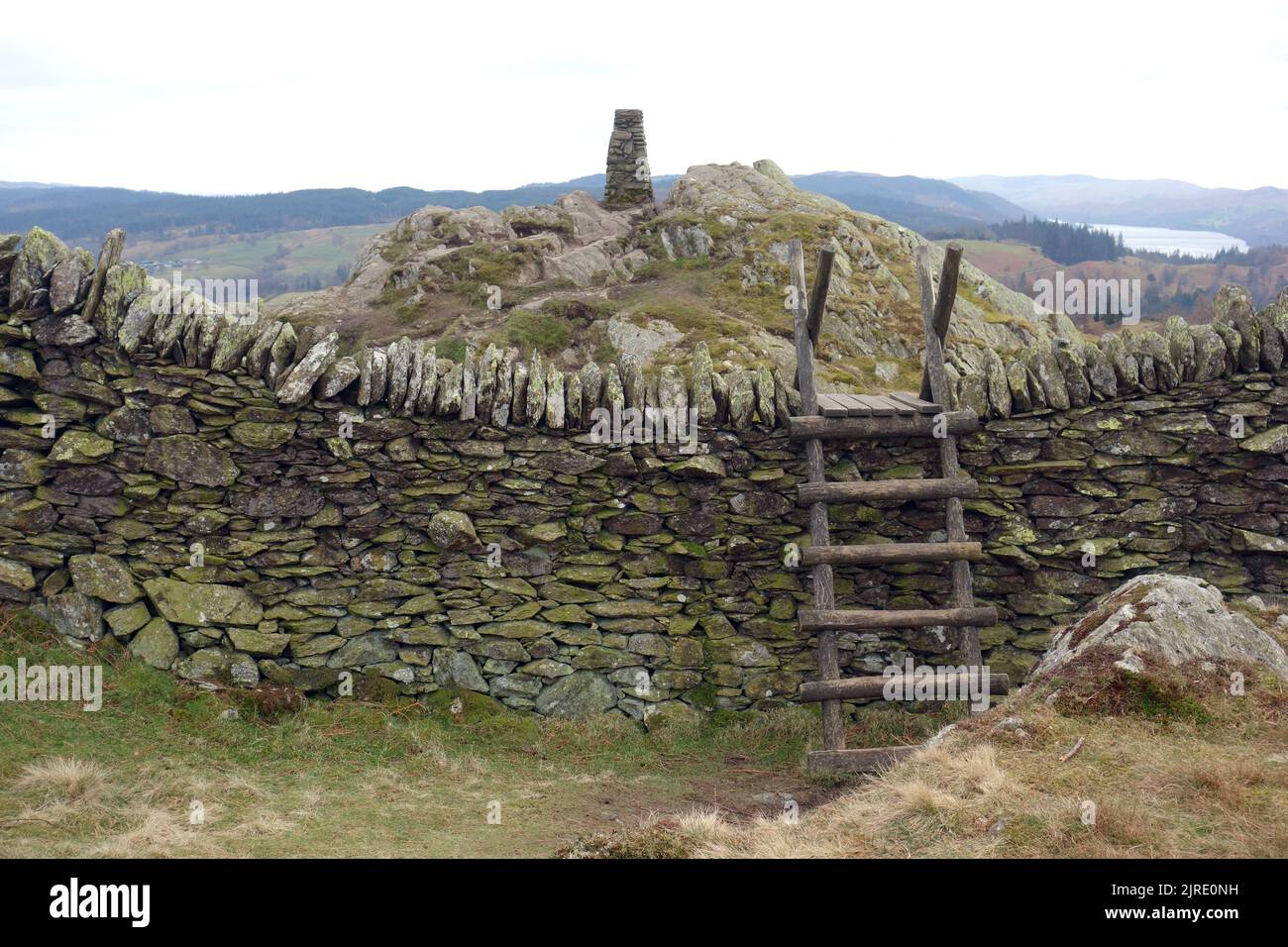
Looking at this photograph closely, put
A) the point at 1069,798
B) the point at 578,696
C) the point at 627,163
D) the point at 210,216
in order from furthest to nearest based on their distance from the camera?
→ the point at 210,216, the point at 627,163, the point at 578,696, the point at 1069,798

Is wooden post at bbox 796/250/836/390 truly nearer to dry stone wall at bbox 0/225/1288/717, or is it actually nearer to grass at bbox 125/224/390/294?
dry stone wall at bbox 0/225/1288/717

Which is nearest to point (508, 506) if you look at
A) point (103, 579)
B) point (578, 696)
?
point (578, 696)

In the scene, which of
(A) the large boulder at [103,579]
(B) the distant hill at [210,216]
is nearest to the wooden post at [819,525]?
(A) the large boulder at [103,579]

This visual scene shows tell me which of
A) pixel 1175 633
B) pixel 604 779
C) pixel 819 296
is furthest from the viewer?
pixel 819 296

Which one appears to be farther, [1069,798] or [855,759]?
[855,759]

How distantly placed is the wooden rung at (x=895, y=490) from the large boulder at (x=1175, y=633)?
163 cm

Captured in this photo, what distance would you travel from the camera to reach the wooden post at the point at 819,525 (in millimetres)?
8289

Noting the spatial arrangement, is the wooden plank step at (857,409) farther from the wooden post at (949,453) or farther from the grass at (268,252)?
the grass at (268,252)

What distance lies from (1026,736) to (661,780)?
3132 mm

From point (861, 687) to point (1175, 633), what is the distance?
8.02ft

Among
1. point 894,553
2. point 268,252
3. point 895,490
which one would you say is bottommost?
point 894,553

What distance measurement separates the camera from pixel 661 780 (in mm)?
8328

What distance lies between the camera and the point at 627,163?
1014 inches

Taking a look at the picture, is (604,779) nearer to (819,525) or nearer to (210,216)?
(819,525)
